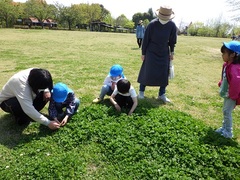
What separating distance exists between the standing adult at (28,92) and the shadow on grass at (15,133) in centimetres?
24

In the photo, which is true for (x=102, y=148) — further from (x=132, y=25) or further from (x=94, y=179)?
(x=132, y=25)

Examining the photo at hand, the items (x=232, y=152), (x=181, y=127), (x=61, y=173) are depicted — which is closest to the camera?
(x=61, y=173)

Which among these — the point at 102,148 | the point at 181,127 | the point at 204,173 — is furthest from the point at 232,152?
the point at 102,148

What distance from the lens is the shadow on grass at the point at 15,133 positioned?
11.7 ft

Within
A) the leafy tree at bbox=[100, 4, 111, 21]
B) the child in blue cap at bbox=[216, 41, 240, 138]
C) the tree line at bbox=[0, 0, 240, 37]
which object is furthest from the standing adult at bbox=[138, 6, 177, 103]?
the leafy tree at bbox=[100, 4, 111, 21]

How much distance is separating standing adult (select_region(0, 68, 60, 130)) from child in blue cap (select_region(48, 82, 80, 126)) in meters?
0.12

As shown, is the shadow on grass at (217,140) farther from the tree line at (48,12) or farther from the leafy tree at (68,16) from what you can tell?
the leafy tree at (68,16)

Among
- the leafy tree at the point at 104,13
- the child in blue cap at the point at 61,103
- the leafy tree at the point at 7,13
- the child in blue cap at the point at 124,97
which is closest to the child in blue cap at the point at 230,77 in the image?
the child in blue cap at the point at 124,97

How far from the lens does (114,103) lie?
14.4 feet

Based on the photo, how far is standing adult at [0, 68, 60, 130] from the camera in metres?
3.39

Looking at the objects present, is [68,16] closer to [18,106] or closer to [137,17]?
[137,17]

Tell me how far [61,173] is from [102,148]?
2.48ft

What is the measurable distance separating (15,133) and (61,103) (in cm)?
90

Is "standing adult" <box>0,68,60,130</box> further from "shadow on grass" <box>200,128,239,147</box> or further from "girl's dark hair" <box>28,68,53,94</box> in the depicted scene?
"shadow on grass" <box>200,128,239,147</box>
